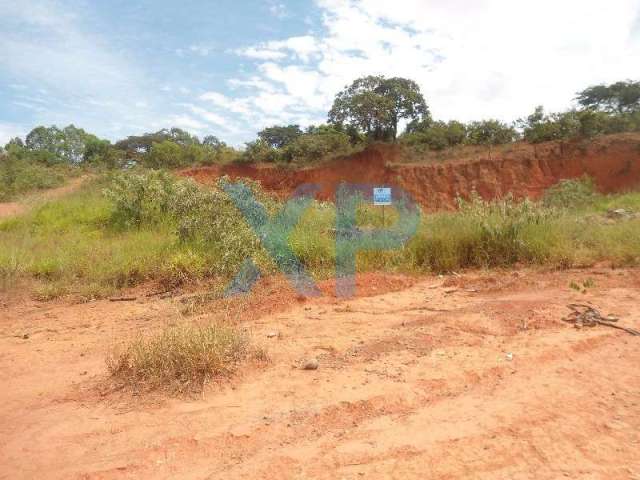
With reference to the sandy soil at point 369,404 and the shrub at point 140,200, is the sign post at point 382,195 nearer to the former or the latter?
the sandy soil at point 369,404

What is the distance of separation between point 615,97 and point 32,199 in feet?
71.5

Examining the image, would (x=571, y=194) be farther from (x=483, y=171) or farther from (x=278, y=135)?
(x=278, y=135)

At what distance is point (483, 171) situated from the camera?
19.0 metres

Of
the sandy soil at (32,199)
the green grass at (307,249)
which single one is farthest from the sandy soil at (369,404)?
the sandy soil at (32,199)

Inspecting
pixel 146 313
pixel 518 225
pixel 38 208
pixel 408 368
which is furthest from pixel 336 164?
pixel 408 368

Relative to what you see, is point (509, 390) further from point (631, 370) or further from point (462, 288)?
point (462, 288)

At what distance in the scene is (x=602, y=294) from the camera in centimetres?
565

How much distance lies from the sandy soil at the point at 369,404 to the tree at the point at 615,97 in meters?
16.9

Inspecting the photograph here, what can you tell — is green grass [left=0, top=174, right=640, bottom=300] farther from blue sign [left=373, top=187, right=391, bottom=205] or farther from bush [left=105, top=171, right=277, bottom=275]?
blue sign [left=373, top=187, right=391, bottom=205]

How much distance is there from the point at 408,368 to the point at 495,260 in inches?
156

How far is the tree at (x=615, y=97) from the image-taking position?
1902 cm

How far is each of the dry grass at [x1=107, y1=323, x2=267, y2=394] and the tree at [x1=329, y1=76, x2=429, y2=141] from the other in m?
16.8

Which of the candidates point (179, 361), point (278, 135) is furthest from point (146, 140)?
point (179, 361)

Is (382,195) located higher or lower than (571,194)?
higher
